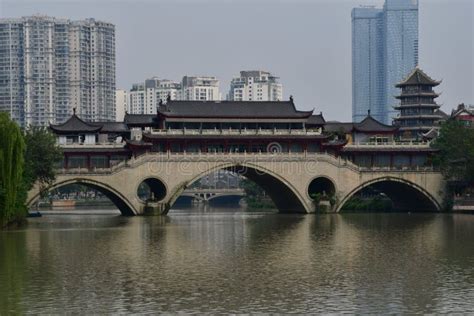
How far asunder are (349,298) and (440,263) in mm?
10389

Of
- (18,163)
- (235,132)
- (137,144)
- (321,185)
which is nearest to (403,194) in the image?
(321,185)

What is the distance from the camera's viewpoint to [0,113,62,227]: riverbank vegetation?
5828cm

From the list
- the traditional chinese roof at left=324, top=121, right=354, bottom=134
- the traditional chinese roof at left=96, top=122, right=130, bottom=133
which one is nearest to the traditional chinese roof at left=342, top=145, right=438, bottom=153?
the traditional chinese roof at left=324, top=121, right=354, bottom=134

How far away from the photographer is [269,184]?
90.1 m

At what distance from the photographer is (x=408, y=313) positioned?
27766 millimetres

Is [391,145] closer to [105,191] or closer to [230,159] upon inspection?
[230,159]

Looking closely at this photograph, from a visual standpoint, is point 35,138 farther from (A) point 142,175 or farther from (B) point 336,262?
(B) point 336,262

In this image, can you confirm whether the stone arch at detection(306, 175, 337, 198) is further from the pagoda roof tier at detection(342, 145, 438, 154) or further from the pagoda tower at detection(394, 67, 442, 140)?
the pagoda tower at detection(394, 67, 442, 140)

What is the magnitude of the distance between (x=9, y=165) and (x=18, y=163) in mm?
718

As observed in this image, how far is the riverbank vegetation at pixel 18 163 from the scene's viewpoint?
58281 millimetres

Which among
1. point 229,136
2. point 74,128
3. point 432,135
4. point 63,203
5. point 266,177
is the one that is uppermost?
point 74,128

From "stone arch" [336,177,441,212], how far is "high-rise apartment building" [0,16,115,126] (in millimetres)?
107801

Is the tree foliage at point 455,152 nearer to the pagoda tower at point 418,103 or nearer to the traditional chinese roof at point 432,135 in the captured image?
the traditional chinese roof at point 432,135

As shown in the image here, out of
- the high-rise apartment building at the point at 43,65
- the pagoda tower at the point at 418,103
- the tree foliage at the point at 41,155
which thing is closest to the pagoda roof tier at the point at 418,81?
the pagoda tower at the point at 418,103
